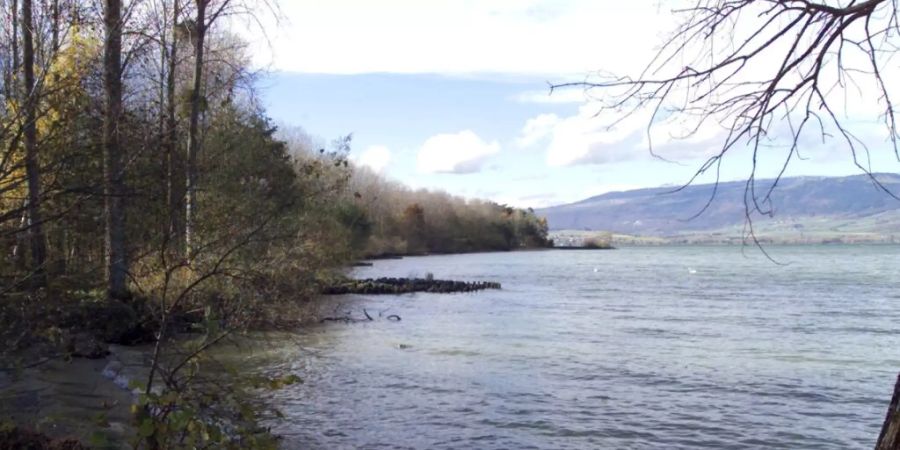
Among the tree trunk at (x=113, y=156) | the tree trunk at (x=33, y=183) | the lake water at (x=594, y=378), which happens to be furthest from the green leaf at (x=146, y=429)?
the lake water at (x=594, y=378)

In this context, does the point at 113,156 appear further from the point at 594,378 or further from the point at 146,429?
the point at 594,378

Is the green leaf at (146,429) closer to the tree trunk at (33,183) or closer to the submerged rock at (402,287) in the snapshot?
the tree trunk at (33,183)

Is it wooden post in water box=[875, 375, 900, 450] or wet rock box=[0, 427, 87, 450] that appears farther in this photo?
wet rock box=[0, 427, 87, 450]

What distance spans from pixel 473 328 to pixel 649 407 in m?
13.1

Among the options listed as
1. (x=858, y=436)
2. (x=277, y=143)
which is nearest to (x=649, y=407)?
(x=858, y=436)

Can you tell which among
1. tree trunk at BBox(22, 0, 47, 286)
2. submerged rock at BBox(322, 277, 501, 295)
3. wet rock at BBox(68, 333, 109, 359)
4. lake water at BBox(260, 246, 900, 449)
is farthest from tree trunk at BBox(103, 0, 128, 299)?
submerged rock at BBox(322, 277, 501, 295)

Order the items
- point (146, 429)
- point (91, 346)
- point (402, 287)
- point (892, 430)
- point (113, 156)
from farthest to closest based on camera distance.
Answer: point (402, 287) < point (91, 346) < point (113, 156) < point (146, 429) < point (892, 430)

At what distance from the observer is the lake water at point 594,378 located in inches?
465

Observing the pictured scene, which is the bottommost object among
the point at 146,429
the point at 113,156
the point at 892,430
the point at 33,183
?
the point at 146,429

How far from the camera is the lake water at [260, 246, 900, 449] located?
11.8m

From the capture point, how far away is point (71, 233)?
19.5 ft

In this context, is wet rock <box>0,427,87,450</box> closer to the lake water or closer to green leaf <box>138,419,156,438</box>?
green leaf <box>138,419,156,438</box>

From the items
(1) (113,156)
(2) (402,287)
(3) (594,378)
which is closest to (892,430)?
(1) (113,156)

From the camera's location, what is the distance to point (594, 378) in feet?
55.0
